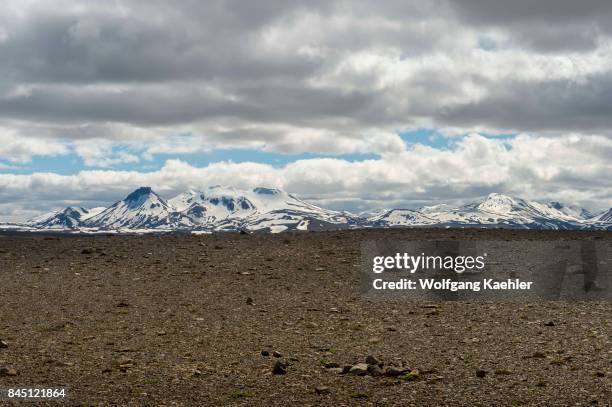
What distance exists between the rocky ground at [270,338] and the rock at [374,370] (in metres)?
0.03

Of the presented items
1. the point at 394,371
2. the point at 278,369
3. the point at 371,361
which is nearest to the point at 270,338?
the point at 278,369

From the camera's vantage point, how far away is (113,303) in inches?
963

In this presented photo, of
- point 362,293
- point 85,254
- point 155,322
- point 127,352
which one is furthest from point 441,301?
point 85,254

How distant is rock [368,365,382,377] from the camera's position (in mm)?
15258

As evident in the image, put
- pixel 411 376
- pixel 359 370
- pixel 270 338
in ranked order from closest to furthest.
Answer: pixel 411 376 < pixel 359 370 < pixel 270 338

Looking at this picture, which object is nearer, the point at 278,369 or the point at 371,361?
the point at 278,369

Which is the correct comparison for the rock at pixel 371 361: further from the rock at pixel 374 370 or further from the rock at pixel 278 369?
the rock at pixel 278 369

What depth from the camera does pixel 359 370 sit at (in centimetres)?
1552

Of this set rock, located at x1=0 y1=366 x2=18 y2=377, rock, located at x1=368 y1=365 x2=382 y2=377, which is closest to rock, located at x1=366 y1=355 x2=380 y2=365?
rock, located at x1=368 y1=365 x2=382 y2=377

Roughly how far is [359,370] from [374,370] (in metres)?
0.39

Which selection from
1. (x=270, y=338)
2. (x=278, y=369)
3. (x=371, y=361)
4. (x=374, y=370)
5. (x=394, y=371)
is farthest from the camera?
(x=270, y=338)

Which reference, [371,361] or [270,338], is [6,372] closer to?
[270,338]

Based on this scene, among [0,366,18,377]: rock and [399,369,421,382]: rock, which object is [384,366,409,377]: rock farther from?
[0,366,18,377]: rock

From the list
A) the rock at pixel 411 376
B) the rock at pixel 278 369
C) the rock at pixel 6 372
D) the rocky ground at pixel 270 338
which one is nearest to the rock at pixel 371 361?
the rocky ground at pixel 270 338
